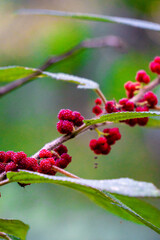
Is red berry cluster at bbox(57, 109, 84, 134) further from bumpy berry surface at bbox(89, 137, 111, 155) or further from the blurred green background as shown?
the blurred green background

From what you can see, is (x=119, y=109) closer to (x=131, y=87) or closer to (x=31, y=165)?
(x=131, y=87)

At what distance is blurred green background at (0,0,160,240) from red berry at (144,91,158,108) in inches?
22.6

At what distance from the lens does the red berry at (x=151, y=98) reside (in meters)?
1.05

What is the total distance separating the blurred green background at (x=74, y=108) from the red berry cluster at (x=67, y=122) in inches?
32.3

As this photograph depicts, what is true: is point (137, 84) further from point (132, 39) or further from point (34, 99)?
point (132, 39)

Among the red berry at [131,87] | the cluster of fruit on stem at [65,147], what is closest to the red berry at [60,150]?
the cluster of fruit on stem at [65,147]

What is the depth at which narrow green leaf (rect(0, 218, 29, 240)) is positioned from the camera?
33.4 inches

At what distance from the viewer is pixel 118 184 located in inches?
24.5

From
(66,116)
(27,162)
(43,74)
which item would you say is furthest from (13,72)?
(27,162)

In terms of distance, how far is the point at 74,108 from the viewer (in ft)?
10.9

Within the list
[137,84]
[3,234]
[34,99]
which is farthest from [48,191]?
[3,234]

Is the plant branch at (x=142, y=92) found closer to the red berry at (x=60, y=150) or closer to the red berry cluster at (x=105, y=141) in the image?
the red berry cluster at (x=105, y=141)

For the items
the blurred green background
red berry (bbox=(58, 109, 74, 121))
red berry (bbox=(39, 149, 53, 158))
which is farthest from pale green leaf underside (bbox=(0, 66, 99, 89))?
the blurred green background

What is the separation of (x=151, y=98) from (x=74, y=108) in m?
2.29
